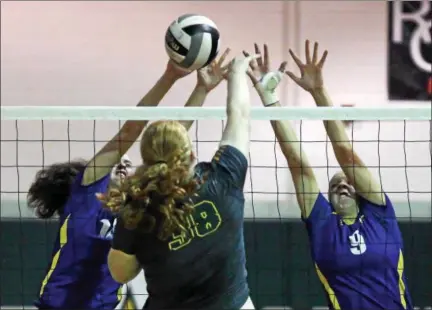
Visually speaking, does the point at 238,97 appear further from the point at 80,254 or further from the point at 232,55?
the point at 232,55

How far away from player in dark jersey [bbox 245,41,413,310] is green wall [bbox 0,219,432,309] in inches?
72.9

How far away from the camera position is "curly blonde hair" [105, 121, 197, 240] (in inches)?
77.4

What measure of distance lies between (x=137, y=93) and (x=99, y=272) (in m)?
2.75

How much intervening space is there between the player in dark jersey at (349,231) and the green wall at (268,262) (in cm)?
185

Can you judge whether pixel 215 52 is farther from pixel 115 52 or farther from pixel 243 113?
pixel 115 52

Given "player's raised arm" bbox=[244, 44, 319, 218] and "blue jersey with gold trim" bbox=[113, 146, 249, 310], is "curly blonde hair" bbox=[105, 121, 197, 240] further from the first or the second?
"player's raised arm" bbox=[244, 44, 319, 218]

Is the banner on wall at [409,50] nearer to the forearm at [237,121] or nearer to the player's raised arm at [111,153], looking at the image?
the player's raised arm at [111,153]

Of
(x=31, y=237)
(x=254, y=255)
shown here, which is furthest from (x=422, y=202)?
(x=31, y=237)

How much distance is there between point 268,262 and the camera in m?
5.23

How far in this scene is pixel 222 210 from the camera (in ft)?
6.69

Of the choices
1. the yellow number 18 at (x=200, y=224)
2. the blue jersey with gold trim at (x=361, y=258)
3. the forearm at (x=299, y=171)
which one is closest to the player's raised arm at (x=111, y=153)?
the forearm at (x=299, y=171)

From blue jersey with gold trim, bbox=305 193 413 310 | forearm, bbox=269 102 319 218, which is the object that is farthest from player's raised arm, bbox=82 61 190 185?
blue jersey with gold trim, bbox=305 193 413 310

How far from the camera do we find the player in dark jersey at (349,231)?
3.06 meters

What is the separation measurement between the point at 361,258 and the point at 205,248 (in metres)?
1.24
